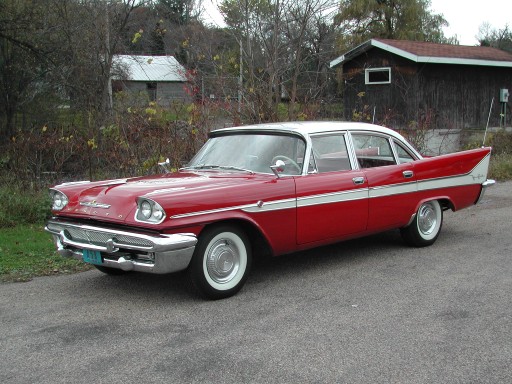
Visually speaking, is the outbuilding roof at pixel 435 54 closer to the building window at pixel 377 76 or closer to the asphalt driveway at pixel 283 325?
the building window at pixel 377 76

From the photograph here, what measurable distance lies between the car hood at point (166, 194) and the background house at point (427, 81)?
18.2 m

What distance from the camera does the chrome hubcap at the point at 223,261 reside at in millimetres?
5340

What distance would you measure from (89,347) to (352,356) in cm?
186

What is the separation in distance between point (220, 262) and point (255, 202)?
0.64 m

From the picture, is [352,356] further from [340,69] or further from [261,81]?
[340,69]

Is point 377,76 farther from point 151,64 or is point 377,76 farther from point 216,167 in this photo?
point 216,167

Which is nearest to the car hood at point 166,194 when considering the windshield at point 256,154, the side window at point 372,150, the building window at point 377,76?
the windshield at point 256,154

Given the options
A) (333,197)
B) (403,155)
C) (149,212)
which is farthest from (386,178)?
(149,212)

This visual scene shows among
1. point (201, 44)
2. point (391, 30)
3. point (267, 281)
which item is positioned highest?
point (391, 30)

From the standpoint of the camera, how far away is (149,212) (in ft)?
16.6

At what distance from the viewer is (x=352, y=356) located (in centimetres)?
411

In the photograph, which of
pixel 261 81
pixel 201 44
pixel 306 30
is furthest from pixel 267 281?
pixel 201 44

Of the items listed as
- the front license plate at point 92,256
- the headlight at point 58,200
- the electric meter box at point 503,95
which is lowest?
the front license plate at point 92,256

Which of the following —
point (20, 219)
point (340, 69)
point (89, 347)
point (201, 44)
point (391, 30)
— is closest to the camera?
point (89, 347)
